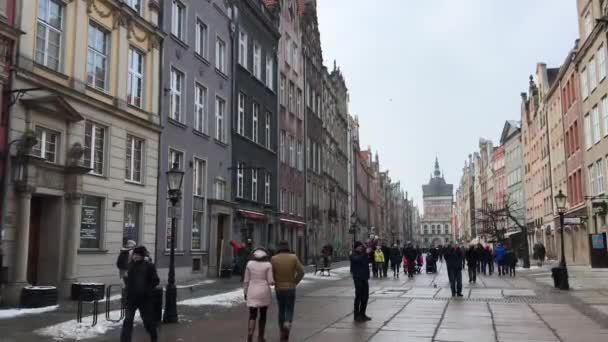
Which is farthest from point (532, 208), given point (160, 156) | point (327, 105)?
point (160, 156)

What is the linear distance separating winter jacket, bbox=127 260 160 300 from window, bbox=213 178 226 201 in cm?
1985

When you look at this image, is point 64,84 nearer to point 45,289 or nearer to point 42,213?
point 42,213

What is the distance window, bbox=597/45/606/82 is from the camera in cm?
3666

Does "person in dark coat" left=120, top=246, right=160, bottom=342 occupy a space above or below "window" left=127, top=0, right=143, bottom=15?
below

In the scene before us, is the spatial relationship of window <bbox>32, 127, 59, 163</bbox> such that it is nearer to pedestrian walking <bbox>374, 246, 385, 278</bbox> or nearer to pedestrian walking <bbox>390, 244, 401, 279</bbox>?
pedestrian walking <bbox>374, 246, 385, 278</bbox>

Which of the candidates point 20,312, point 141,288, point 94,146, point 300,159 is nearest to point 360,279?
point 141,288

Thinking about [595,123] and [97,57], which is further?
[595,123]

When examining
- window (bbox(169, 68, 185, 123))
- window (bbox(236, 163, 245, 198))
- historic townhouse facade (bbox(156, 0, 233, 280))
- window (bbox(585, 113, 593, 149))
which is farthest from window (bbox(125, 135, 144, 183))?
window (bbox(585, 113, 593, 149))

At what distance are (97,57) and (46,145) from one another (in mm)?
4183

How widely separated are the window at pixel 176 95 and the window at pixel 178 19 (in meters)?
1.66

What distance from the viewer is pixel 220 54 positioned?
31.6 metres

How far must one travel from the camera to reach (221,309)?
15797 mm

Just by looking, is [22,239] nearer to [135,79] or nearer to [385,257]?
[135,79]

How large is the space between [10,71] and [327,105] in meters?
47.0
